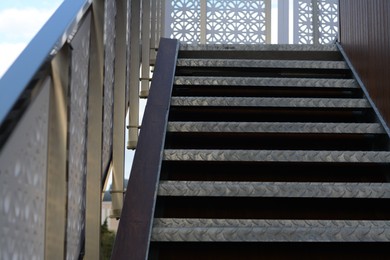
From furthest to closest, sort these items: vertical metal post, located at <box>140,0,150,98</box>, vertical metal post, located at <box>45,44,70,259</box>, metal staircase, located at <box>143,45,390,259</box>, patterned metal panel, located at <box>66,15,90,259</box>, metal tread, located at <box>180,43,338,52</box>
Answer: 1. vertical metal post, located at <box>140,0,150,98</box>
2. metal tread, located at <box>180,43,338,52</box>
3. metal staircase, located at <box>143,45,390,259</box>
4. patterned metal panel, located at <box>66,15,90,259</box>
5. vertical metal post, located at <box>45,44,70,259</box>

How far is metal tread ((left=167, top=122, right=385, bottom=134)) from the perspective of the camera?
2906mm

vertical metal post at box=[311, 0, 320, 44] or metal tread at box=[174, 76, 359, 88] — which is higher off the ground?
vertical metal post at box=[311, 0, 320, 44]

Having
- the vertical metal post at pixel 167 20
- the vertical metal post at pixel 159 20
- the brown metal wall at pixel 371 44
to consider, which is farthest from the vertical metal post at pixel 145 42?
the brown metal wall at pixel 371 44

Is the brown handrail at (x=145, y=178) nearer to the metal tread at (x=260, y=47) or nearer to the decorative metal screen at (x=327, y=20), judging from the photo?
the metal tread at (x=260, y=47)

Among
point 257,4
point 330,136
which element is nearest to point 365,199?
point 330,136

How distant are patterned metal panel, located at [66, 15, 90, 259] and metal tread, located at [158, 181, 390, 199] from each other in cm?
52

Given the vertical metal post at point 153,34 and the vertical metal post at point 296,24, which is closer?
the vertical metal post at point 153,34

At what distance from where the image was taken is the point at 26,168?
1.28m

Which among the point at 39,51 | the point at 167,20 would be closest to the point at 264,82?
the point at 39,51

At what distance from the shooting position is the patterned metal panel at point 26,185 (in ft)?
3.80

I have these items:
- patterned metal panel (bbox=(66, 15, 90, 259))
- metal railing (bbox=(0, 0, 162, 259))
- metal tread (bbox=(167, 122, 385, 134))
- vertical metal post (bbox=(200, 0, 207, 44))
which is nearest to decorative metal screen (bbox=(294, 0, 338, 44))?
vertical metal post (bbox=(200, 0, 207, 44))

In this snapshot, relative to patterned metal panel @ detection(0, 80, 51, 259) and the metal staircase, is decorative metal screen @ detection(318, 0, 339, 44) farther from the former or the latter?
patterned metal panel @ detection(0, 80, 51, 259)

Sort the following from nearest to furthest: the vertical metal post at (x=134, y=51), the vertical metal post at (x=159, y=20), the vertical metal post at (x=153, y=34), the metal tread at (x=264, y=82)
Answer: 1. the metal tread at (x=264, y=82)
2. the vertical metal post at (x=134, y=51)
3. the vertical metal post at (x=153, y=34)
4. the vertical metal post at (x=159, y=20)

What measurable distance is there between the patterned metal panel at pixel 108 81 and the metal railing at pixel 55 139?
4 centimetres
